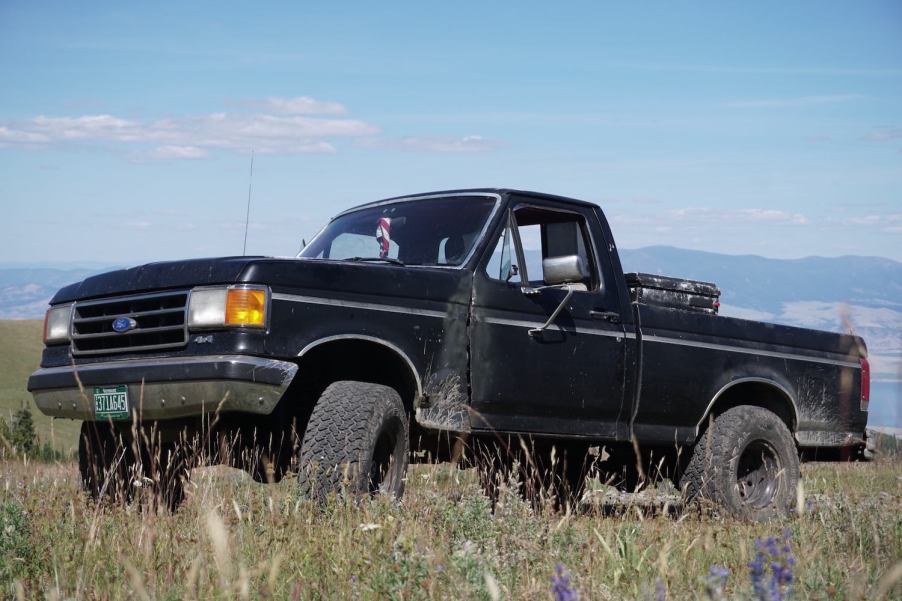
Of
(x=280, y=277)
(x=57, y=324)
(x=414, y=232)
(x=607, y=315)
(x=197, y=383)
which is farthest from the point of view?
(x=607, y=315)

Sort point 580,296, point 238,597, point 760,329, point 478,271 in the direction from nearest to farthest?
1. point 238,597
2. point 478,271
3. point 580,296
4. point 760,329

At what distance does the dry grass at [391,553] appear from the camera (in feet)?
11.0

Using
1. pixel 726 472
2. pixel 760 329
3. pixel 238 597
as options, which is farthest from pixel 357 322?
pixel 760 329

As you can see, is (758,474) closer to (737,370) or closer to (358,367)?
(737,370)

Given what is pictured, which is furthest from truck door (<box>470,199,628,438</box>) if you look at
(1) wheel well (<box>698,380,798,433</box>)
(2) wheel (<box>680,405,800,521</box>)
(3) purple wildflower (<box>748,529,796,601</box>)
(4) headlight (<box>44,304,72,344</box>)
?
(3) purple wildflower (<box>748,529,796,601</box>)

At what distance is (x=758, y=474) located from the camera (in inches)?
293

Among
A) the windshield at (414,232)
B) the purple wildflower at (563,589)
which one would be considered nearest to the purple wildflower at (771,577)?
the purple wildflower at (563,589)

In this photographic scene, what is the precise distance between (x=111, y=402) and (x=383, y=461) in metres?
1.45

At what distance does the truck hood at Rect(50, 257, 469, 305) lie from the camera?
513cm

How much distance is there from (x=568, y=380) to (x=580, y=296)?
59cm

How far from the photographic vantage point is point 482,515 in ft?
14.9

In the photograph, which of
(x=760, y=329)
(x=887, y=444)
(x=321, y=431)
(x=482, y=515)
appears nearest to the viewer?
(x=482, y=515)

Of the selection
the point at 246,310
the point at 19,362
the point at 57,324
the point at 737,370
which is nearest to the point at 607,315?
the point at 737,370

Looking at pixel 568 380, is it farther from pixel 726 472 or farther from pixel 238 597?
pixel 238 597
